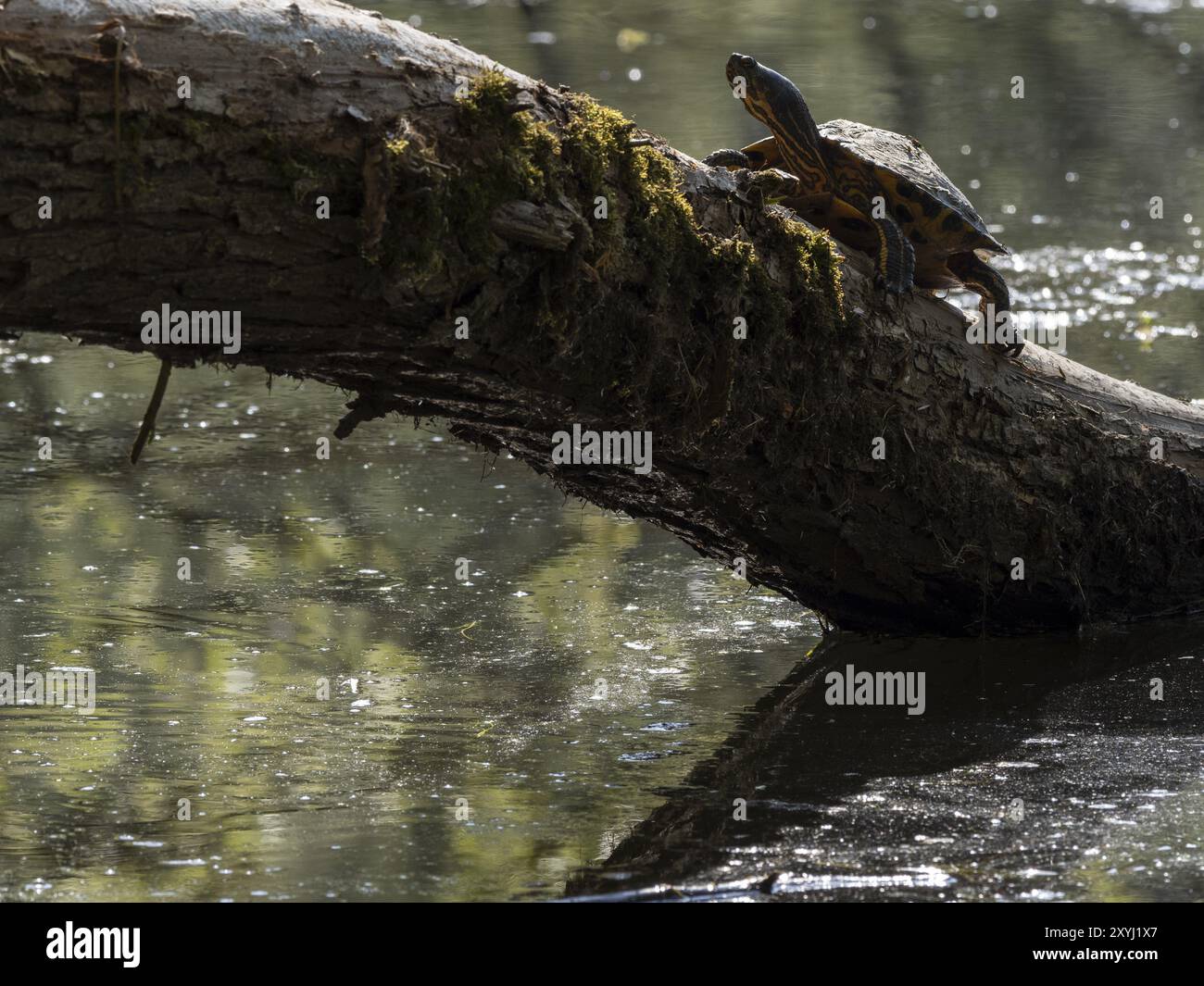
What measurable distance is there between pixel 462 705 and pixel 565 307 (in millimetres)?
1106

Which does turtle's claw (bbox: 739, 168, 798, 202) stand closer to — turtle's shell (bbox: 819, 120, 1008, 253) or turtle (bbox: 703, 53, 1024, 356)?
turtle (bbox: 703, 53, 1024, 356)

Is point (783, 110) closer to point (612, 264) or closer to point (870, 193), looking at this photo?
point (870, 193)

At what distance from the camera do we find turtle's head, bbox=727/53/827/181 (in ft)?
13.7

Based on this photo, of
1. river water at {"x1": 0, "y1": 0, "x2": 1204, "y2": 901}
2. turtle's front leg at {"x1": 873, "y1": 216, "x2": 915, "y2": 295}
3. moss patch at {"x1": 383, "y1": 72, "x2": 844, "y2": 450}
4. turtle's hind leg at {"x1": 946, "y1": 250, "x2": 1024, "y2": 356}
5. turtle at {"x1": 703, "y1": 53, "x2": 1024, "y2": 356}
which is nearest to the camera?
river water at {"x1": 0, "y1": 0, "x2": 1204, "y2": 901}

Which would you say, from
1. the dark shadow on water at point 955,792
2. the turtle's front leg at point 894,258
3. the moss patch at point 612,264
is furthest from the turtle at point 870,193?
the dark shadow on water at point 955,792

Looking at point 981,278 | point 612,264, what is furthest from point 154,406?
point 981,278

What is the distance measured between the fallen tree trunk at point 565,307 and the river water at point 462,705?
0.38 m

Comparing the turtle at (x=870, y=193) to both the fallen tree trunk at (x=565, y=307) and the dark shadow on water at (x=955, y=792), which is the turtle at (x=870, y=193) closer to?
the fallen tree trunk at (x=565, y=307)

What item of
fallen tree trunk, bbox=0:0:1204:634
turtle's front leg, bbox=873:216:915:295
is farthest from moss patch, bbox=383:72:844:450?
turtle's front leg, bbox=873:216:915:295

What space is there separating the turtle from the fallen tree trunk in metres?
0.15

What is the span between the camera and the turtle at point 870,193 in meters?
4.07

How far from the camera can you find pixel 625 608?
465 cm
